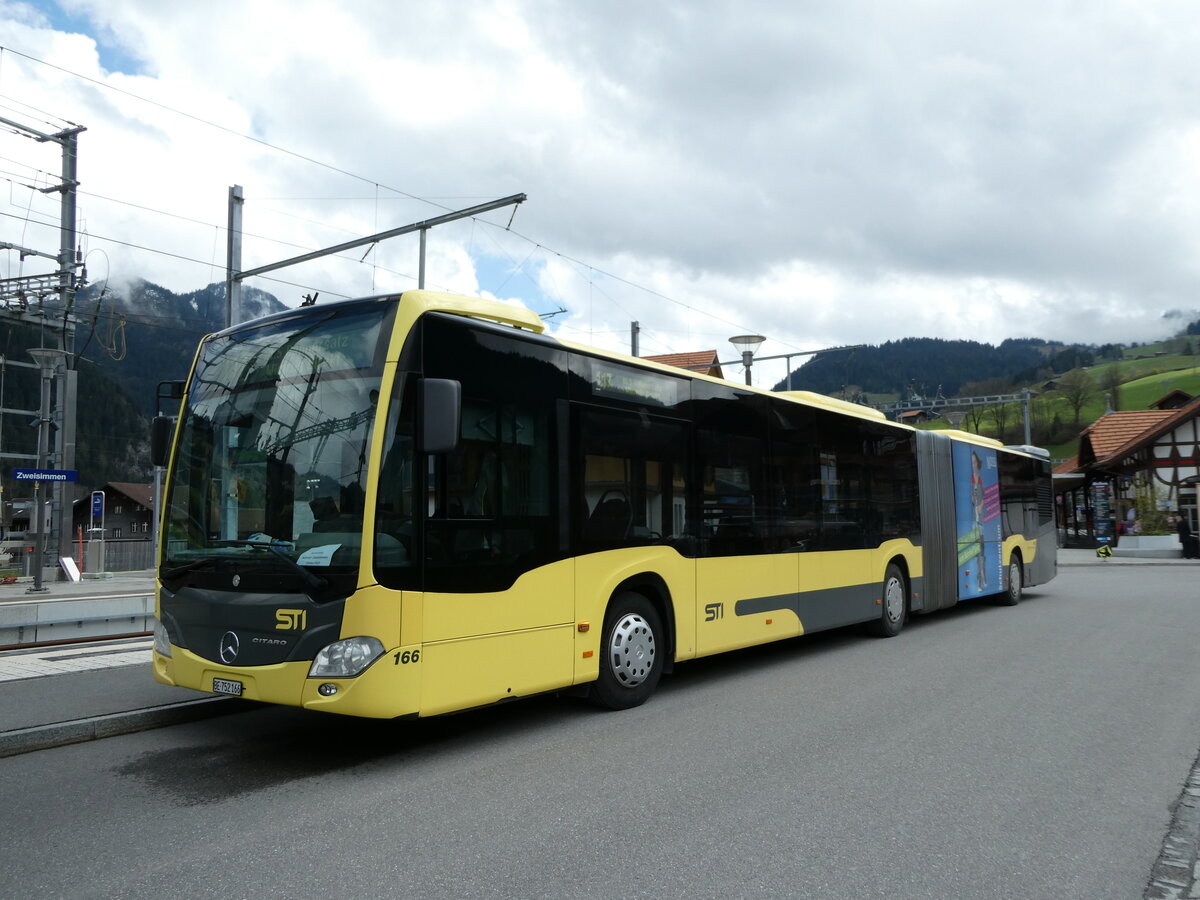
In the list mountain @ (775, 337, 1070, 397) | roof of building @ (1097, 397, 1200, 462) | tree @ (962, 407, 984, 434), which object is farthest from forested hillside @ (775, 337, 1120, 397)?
roof of building @ (1097, 397, 1200, 462)

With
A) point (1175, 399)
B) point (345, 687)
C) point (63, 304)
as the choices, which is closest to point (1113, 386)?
point (1175, 399)

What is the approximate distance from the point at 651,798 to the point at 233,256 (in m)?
14.7

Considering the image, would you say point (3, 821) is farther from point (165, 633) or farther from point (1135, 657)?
point (1135, 657)

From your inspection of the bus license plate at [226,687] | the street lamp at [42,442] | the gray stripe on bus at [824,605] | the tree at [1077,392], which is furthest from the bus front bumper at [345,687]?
the tree at [1077,392]

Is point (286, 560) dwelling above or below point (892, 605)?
above

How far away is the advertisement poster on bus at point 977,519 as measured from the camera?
14953mm

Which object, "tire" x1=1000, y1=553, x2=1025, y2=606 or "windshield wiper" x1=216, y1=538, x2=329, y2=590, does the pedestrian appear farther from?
"windshield wiper" x1=216, y1=538, x2=329, y2=590

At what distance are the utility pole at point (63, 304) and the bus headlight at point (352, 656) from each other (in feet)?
74.8

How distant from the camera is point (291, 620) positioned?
576 centimetres

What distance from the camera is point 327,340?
20.7ft

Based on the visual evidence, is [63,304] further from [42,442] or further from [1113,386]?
[1113,386]

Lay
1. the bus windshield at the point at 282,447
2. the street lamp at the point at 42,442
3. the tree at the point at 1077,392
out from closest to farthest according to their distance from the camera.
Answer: the bus windshield at the point at 282,447 < the street lamp at the point at 42,442 < the tree at the point at 1077,392

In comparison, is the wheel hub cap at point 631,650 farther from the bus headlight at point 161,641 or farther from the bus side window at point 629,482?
the bus headlight at point 161,641

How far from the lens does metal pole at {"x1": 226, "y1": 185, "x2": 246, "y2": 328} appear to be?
16953mm
